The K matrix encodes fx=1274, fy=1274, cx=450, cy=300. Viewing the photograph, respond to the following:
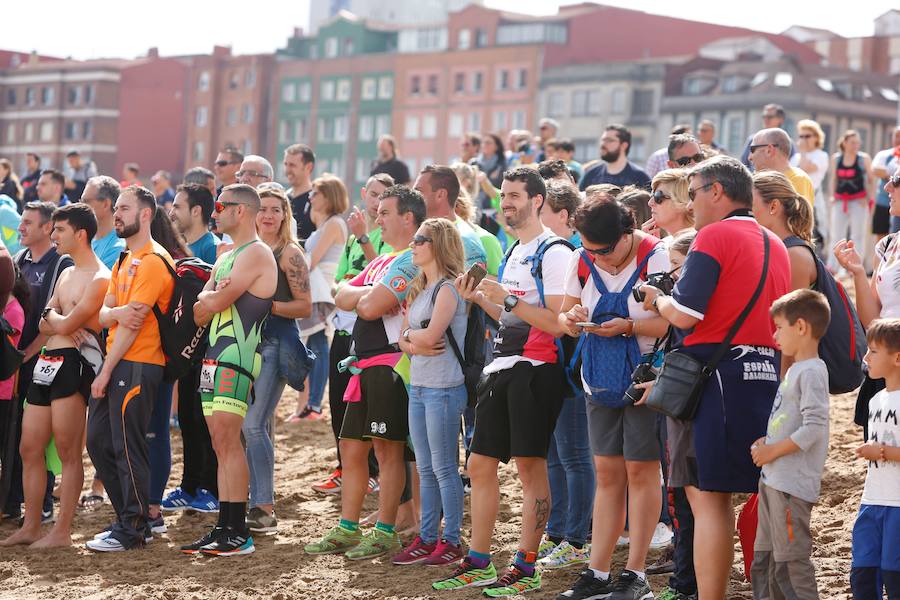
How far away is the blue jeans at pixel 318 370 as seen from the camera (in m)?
11.5

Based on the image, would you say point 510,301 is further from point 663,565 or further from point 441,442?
point 663,565

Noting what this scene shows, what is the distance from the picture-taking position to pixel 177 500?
927 cm

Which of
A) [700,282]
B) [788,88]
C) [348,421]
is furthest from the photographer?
[788,88]

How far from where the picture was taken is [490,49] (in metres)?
79.6

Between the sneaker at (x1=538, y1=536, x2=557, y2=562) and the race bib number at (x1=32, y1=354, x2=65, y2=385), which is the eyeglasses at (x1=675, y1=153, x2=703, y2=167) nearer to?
the sneaker at (x1=538, y1=536, x2=557, y2=562)

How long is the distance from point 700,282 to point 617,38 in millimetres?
74126

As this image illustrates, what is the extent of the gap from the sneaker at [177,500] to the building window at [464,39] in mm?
74467

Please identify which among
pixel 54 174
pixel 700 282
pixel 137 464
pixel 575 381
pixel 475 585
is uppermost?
pixel 54 174

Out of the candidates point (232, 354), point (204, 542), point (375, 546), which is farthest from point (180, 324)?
point (375, 546)

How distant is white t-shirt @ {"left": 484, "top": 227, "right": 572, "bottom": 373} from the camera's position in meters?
6.72

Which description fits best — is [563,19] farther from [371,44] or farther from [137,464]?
[137,464]

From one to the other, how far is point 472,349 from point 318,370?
16.2 feet

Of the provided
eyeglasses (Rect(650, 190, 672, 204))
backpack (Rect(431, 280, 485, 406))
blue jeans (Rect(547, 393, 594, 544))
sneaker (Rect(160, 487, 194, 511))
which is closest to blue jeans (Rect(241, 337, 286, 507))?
sneaker (Rect(160, 487, 194, 511))

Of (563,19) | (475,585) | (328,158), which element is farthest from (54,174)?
(328,158)
